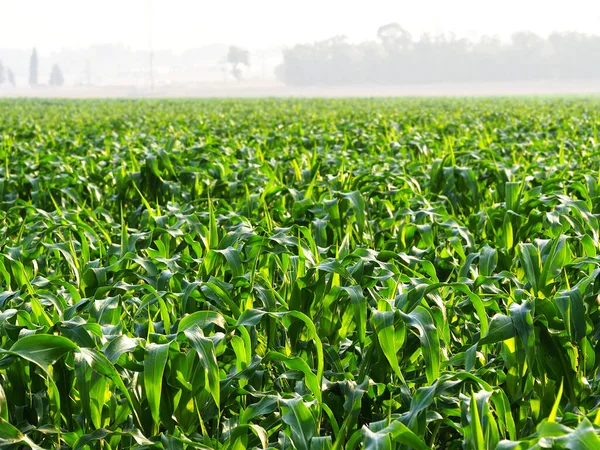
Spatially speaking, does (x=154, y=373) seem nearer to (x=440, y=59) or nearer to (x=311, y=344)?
(x=311, y=344)

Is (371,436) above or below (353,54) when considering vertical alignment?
below

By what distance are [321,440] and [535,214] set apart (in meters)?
2.26

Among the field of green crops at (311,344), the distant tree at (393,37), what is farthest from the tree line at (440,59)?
the field of green crops at (311,344)

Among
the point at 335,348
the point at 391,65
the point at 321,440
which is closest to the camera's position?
the point at 321,440

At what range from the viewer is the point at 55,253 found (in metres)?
3.66

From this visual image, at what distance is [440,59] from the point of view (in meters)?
131

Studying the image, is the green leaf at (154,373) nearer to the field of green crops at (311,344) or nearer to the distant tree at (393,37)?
the field of green crops at (311,344)

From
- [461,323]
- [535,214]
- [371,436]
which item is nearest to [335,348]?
[461,323]

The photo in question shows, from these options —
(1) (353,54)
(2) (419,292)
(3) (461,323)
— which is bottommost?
(3) (461,323)

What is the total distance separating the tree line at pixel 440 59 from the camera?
123m

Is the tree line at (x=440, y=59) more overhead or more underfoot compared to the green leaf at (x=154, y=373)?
more overhead

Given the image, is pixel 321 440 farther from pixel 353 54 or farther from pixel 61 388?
pixel 353 54

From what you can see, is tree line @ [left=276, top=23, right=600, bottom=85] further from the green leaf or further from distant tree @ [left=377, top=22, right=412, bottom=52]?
the green leaf

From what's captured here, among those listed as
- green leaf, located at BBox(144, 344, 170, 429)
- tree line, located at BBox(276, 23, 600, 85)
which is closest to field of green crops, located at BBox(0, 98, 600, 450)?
green leaf, located at BBox(144, 344, 170, 429)
